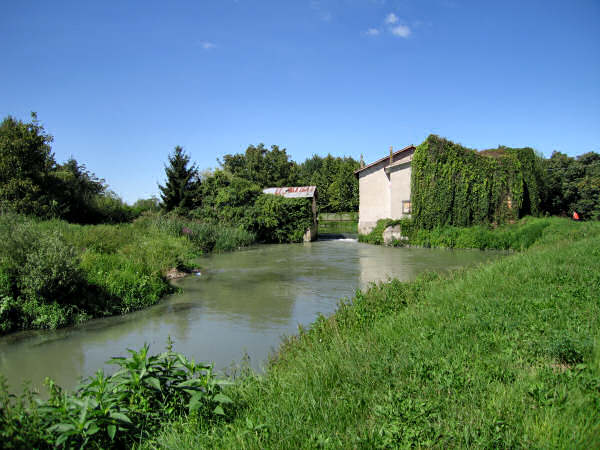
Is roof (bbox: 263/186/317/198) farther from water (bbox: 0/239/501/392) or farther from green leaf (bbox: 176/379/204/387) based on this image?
green leaf (bbox: 176/379/204/387)

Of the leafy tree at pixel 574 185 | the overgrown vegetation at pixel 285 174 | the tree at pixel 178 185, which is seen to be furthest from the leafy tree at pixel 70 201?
the leafy tree at pixel 574 185

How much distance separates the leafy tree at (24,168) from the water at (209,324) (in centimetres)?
1156

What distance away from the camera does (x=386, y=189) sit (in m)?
31.6

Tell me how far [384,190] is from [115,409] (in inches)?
1189

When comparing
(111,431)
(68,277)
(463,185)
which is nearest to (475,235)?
(463,185)

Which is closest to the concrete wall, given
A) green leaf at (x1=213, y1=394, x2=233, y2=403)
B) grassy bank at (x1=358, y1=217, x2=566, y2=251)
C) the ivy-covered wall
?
grassy bank at (x1=358, y1=217, x2=566, y2=251)

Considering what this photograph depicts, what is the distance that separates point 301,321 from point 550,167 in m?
39.6

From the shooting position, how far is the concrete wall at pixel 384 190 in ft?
98.9

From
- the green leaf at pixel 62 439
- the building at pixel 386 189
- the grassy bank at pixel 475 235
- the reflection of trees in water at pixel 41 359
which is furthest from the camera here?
the building at pixel 386 189

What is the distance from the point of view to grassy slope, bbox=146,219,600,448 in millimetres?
2922

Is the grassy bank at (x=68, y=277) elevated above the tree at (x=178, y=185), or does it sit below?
below

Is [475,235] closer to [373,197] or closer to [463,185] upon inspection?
[463,185]

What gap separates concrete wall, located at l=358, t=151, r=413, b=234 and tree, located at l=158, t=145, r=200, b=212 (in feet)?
55.0

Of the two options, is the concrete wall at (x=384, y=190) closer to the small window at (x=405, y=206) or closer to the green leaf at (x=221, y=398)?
the small window at (x=405, y=206)
